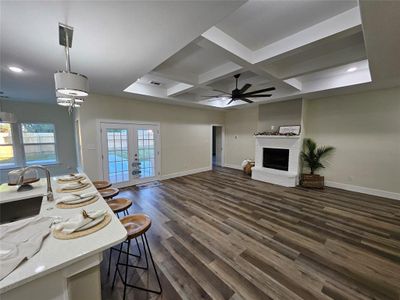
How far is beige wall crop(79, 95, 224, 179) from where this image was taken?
13.7 feet

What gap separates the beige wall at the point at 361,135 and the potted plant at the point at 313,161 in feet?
0.73

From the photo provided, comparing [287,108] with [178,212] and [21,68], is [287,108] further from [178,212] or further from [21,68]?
[21,68]

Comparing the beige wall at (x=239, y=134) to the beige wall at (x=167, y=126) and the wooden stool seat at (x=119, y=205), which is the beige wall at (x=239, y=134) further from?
the wooden stool seat at (x=119, y=205)

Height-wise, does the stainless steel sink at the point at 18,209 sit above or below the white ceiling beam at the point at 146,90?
below

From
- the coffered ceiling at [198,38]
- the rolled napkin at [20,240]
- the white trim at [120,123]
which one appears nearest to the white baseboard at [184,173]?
the white trim at [120,123]

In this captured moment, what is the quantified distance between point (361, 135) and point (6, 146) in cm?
1020

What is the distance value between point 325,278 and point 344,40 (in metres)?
3.26

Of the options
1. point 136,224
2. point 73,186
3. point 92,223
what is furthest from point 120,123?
point 92,223

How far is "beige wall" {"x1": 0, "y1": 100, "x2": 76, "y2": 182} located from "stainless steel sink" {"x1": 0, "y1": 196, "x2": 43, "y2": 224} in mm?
4899

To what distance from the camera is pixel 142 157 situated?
515 centimetres

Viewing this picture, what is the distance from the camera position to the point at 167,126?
18.4ft

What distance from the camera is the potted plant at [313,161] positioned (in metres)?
4.71

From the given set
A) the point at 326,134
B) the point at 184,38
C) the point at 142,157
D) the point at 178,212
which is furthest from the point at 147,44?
the point at 326,134

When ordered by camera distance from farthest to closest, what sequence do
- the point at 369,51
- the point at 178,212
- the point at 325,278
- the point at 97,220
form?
the point at 178,212
the point at 369,51
the point at 325,278
the point at 97,220
